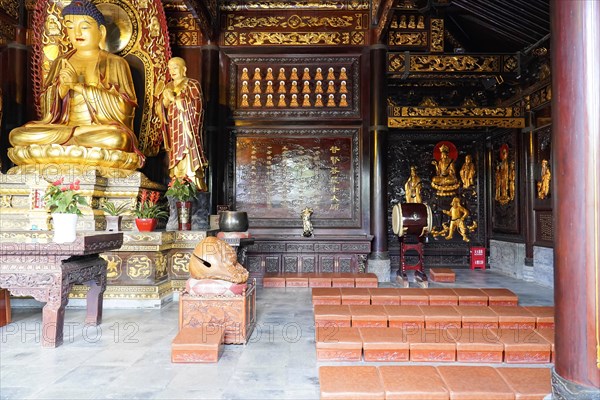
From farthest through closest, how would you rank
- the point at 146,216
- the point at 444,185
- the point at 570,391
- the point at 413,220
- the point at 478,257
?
the point at 444,185
the point at 478,257
the point at 413,220
the point at 146,216
the point at 570,391

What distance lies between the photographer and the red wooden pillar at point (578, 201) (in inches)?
79.7

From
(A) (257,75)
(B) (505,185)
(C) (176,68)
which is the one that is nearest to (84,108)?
(C) (176,68)

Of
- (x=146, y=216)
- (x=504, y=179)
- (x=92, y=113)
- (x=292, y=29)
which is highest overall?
(x=292, y=29)

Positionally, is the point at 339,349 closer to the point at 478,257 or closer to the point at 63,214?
the point at 63,214

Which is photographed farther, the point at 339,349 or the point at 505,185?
the point at 505,185

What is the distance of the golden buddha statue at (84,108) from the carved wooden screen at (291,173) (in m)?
1.87

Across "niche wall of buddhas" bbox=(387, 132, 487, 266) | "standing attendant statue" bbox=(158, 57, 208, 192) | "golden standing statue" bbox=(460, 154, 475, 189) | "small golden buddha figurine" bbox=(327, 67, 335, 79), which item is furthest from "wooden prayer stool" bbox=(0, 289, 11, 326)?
"golden standing statue" bbox=(460, 154, 475, 189)

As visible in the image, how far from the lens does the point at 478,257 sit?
28.0ft

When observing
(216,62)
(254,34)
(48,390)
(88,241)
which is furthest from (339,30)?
(48,390)

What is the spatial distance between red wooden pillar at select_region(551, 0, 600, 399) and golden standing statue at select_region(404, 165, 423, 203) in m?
6.61

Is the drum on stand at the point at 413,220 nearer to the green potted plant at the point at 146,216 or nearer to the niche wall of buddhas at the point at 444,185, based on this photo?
the niche wall of buddhas at the point at 444,185

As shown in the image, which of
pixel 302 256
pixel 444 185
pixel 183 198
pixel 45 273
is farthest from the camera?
pixel 444 185

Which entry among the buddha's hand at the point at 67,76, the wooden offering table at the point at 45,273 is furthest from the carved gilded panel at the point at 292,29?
the wooden offering table at the point at 45,273

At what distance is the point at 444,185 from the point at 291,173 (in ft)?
10.4
